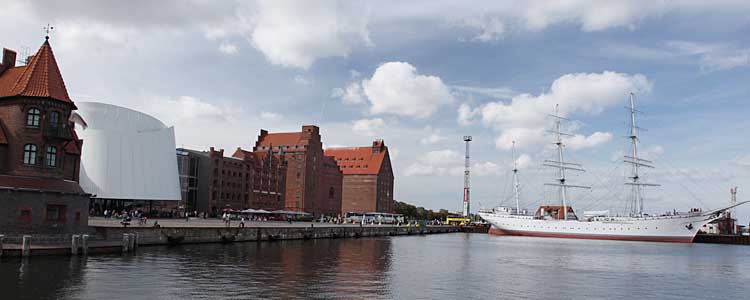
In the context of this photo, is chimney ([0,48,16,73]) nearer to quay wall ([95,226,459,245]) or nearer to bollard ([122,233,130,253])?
quay wall ([95,226,459,245])

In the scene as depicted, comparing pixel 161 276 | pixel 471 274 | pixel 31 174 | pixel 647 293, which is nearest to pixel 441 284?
pixel 471 274

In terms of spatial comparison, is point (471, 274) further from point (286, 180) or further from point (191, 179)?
point (286, 180)

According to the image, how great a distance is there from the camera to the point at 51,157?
44.3 meters

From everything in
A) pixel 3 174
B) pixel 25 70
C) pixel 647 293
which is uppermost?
pixel 25 70

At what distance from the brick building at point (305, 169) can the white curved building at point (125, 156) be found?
37687mm

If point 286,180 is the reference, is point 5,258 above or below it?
below

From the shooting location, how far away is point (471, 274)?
4178 cm

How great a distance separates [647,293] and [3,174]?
43359 mm

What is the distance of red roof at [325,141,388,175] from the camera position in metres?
174

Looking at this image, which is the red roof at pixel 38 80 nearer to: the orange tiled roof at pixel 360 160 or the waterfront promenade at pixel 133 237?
the waterfront promenade at pixel 133 237

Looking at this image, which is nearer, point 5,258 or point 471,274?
point 5,258

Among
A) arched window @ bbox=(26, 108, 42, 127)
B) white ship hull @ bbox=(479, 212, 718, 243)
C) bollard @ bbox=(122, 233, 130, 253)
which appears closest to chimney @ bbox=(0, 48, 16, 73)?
arched window @ bbox=(26, 108, 42, 127)

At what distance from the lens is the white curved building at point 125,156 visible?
87.4 m

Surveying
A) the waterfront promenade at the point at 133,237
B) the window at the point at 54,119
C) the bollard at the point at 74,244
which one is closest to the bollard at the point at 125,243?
the waterfront promenade at the point at 133,237
